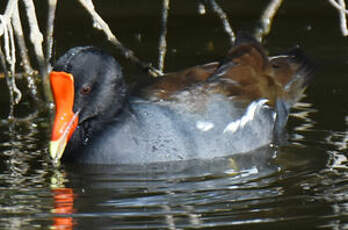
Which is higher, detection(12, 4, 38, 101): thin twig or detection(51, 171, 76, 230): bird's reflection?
detection(12, 4, 38, 101): thin twig

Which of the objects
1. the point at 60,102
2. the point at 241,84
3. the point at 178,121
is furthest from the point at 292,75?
the point at 60,102

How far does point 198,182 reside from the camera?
234 inches

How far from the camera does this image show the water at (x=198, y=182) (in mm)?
5094

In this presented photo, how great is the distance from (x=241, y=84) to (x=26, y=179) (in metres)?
1.73

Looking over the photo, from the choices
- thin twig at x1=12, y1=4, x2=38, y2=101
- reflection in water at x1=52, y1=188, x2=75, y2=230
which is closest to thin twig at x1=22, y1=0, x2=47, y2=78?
thin twig at x1=12, y1=4, x2=38, y2=101

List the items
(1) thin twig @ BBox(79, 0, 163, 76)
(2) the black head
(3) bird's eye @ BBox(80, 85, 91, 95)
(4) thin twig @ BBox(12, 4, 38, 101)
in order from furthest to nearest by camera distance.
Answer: (4) thin twig @ BBox(12, 4, 38, 101), (1) thin twig @ BBox(79, 0, 163, 76), (3) bird's eye @ BBox(80, 85, 91, 95), (2) the black head

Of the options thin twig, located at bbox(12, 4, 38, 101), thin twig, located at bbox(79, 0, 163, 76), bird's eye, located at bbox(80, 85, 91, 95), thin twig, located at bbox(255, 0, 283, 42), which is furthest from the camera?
thin twig, located at bbox(255, 0, 283, 42)

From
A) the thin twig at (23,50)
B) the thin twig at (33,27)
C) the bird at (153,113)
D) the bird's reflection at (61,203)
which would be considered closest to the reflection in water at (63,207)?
the bird's reflection at (61,203)

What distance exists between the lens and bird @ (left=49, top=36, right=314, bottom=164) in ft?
20.4

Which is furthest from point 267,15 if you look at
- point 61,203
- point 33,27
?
point 61,203

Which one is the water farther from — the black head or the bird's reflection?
the black head

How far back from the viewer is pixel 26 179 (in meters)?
6.02

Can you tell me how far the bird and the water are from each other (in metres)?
0.11

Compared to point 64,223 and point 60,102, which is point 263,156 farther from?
point 64,223
